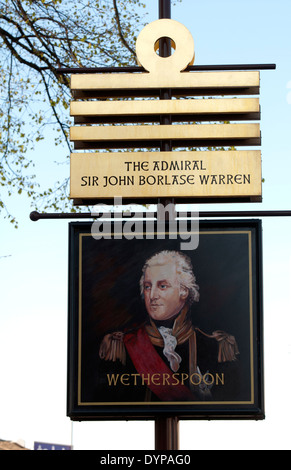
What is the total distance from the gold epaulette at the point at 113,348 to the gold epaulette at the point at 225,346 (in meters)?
0.94

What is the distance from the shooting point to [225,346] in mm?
10203

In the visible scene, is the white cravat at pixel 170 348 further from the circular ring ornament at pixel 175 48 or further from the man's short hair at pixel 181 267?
the circular ring ornament at pixel 175 48

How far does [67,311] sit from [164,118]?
271 centimetres

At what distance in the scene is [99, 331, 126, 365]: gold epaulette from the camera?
1022cm

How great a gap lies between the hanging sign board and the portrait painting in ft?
1.66

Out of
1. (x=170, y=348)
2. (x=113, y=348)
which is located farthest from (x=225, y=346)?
(x=113, y=348)

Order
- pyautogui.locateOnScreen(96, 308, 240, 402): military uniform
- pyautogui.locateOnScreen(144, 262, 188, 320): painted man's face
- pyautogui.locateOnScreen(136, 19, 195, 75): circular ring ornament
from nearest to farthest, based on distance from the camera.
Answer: pyautogui.locateOnScreen(96, 308, 240, 402): military uniform, pyautogui.locateOnScreen(144, 262, 188, 320): painted man's face, pyautogui.locateOnScreen(136, 19, 195, 75): circular ring ornament

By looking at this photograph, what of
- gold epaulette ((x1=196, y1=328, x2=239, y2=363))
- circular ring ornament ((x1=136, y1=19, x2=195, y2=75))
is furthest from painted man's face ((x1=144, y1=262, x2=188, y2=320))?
circular ring ornament ((x1=136, y1=19, x2=195, y2=75))

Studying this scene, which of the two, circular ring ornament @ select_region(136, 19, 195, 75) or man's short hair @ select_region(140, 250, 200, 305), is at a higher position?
circular ring ornament @ select_region(136, 19, 195, 75)

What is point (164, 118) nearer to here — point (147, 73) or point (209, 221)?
point (147, 73)

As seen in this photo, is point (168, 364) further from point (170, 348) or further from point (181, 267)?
point (181, 267)

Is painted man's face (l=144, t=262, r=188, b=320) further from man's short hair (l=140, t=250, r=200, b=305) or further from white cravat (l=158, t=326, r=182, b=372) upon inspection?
white cravat (l=158, t=326, r=182, b=372)

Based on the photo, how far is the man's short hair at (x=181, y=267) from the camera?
1032 cm

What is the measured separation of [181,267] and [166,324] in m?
0.70
